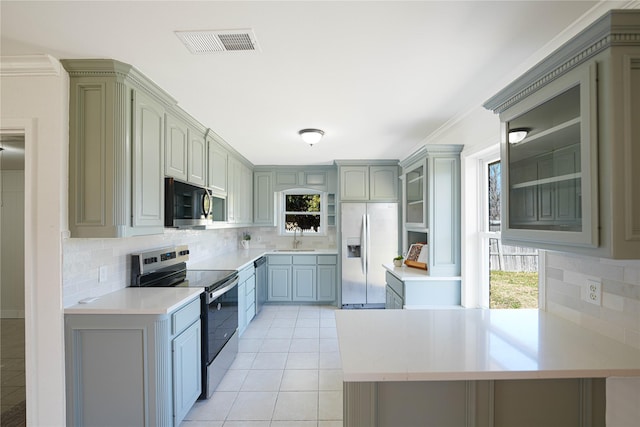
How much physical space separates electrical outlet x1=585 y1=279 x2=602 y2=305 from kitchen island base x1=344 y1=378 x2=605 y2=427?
359 mm

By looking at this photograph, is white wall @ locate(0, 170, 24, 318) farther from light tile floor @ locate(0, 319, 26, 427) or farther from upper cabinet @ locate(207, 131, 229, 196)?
upper cabinet @ locate(207, 131, 229, 196)

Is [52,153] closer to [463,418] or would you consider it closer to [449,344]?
[449,344]

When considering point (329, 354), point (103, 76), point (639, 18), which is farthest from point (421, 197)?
point (103, 76)

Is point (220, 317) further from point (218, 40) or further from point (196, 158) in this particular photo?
point (218, 40)

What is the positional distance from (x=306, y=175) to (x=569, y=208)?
14.9 feet

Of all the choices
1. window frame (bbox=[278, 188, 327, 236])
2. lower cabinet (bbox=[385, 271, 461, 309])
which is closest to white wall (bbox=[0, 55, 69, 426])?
lower cabinet (bbox=[385, 271, 461, 309])

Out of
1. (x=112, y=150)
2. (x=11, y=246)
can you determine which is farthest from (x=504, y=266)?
(x=11, y=246)

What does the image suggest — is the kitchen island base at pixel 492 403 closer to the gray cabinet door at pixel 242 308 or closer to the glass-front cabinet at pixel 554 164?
the glass-front cabinet at pixel 554 164

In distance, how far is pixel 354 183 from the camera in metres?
5.12

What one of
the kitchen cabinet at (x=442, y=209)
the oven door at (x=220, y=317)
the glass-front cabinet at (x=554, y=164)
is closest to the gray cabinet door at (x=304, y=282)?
the oven door at (x=220, y=317)

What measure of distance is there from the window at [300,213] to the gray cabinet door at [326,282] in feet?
2.80

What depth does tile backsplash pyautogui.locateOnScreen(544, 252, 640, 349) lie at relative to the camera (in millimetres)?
1351

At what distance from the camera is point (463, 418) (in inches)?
56.0

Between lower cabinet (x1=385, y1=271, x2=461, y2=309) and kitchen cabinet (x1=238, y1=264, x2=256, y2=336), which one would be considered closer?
lower cabinet (x1=385, y1=271, x2=461, y2=309)
